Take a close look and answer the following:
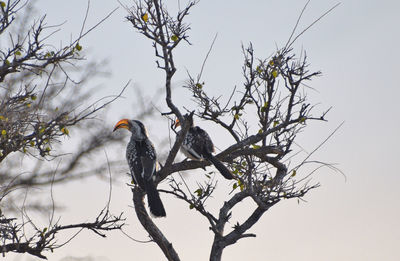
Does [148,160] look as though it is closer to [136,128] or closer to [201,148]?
[201,148]

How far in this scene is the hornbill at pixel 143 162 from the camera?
24.1ft

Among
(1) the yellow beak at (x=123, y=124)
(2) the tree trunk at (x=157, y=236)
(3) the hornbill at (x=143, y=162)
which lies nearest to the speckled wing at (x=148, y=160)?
(3) the hornbill at (x=143, y=162)

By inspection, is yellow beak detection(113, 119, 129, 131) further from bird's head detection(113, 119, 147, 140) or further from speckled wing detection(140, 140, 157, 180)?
speckled wing detection(140, 140, 157, 180)

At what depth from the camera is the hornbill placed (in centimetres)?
734

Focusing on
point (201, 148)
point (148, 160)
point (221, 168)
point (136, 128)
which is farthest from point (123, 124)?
point (221, 168)

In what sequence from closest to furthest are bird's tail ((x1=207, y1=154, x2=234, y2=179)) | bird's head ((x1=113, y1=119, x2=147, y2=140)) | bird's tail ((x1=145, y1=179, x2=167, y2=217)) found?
bird's tail ((x1=145, y1=179, x2=167, y2=217)), bird's tail ((x1=207, y1=154, x2=234, y2=179)), bird's head ((x1=113, y1=119, x2=147, y2=140))

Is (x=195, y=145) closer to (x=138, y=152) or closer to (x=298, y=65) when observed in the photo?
(x=138, y=152)

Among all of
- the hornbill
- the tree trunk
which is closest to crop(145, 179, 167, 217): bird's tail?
the hornbill

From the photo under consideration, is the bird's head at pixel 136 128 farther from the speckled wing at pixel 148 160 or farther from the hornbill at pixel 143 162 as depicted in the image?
the speckled wing at pixel 148 160

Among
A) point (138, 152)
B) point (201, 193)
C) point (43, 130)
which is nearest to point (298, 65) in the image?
point (201, 193)

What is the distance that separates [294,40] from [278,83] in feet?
2.53

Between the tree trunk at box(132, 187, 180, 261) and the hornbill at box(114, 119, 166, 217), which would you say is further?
the hornbill at box(114, 119, 166, 217)

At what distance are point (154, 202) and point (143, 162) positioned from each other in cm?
76

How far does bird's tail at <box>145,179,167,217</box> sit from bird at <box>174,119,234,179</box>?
3.45 ft
